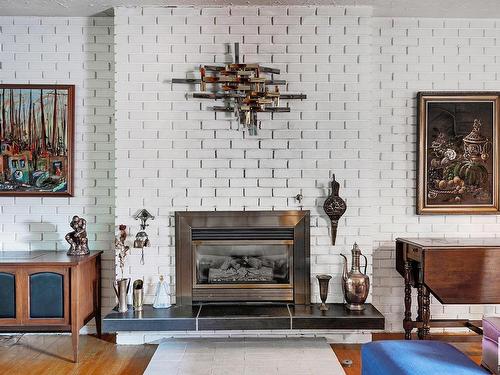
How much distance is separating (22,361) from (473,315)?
362cm

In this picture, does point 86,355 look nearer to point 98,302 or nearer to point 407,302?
point 98,302

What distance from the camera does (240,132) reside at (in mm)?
3723

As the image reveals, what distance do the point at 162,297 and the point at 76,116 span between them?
1.72m

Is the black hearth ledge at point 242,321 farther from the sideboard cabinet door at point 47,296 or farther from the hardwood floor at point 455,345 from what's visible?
the sideboard cabinet door at point 47,296

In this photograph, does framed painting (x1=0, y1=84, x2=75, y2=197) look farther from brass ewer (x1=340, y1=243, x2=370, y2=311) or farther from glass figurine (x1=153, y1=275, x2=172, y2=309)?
brass ewer (x1=340, y1=243, x2=370, y2=311)

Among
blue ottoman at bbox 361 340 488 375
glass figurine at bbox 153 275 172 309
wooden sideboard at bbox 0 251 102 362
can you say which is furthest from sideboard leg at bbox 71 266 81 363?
blue ottoman at bbox 361 340 488 375

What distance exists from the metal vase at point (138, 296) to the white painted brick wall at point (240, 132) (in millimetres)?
121

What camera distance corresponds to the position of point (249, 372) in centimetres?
300

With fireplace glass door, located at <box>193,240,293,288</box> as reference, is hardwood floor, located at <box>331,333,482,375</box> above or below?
below

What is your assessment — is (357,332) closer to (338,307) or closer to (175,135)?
(338,307)

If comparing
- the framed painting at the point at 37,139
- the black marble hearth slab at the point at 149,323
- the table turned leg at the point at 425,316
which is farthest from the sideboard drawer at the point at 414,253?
the framed painting at the point at 37,139

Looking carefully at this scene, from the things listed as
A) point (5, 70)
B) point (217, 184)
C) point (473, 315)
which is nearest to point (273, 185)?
point (217, 184)

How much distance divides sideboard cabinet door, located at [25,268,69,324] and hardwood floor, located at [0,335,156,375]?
28 centimetres

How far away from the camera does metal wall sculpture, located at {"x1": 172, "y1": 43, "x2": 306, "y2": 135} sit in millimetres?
3594
